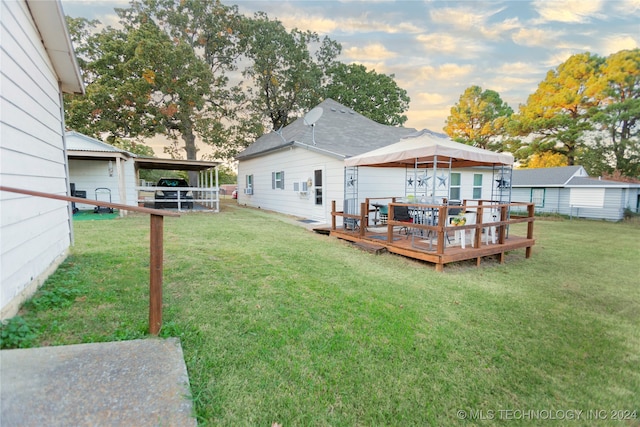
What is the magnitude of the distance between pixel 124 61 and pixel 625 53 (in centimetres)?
3072

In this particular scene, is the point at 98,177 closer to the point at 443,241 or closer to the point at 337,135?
the point at 337,135

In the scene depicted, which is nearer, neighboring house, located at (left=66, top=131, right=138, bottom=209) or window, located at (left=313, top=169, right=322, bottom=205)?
window, located at (left=313, top=169, right=322, bottom=205)

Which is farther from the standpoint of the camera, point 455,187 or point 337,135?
point 455,187

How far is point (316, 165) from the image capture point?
11055mm

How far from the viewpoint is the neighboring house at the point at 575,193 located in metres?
16.7

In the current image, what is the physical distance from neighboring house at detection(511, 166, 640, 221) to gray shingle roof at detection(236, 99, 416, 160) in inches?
440

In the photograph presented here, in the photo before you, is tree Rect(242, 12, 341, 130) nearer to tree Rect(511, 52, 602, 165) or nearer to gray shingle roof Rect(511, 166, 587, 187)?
gray shingle roof Rect(511, 166, 587, 187)

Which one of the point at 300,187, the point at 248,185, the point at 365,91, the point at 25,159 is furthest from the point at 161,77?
the point at 25,159

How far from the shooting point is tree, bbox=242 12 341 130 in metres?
20.5

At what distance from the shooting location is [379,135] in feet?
47.0

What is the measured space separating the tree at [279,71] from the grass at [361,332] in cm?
1892

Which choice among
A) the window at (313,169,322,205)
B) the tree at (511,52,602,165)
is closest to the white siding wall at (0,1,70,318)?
the window at (313,169,322,205)

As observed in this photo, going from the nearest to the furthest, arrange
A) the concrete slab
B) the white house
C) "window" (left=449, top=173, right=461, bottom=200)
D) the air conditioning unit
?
1. the concrete slab
2. the white house
3. the air conditioning unit
4. "window" (left=449, top=173, right=461, bottom=200)

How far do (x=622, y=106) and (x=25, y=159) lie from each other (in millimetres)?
27953
